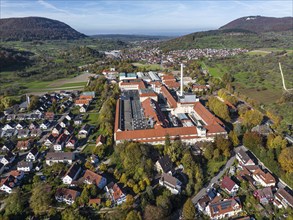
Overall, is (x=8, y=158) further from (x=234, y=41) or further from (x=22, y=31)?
(x=22, y=31)

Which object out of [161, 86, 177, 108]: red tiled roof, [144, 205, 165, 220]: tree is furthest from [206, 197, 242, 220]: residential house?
[161, 86, 177, 108]: red tiled roof

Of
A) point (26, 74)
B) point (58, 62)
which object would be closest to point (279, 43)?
point (58, 62)

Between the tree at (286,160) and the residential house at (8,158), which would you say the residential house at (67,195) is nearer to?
the residential house at (8,158)

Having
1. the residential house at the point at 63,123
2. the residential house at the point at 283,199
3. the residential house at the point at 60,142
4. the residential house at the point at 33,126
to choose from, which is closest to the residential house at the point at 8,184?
the residential house at the point at 60,142

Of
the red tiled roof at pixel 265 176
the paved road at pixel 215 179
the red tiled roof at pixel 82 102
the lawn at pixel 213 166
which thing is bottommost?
the paved road at pixel 215 179

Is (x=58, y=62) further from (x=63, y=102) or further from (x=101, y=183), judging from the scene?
(x=101, y=183)
